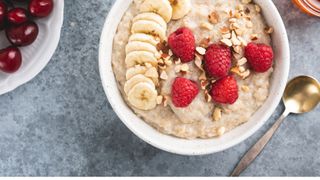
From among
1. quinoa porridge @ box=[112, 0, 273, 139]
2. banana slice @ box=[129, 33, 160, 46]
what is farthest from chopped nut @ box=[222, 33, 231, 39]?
banana slice @ box=[129, 33, 160, 46]

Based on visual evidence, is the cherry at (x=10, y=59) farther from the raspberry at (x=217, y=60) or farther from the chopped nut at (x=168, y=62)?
the raspberry at (x=217, y=60)

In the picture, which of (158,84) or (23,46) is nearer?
(158,84)

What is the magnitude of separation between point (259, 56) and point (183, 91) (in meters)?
0.28

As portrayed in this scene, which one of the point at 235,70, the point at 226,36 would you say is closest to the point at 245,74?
the point at 235,70

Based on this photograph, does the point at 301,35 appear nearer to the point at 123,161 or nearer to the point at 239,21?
the point at 239,21

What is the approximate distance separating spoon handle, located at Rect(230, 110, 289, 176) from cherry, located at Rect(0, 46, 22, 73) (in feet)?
3.03

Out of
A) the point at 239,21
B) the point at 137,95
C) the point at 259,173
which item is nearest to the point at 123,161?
the point at 137,95

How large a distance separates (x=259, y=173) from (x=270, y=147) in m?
0.11

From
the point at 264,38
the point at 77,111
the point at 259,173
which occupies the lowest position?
the point at 259,173

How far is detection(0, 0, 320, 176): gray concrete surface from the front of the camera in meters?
2.00

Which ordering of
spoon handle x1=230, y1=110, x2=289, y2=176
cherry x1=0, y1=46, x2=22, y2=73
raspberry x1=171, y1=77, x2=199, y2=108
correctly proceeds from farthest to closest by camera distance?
spoon handle x1=230, y1=110, x2=289, y2=176, cherry x1=0, y1=46, x2=22, y2=73, raspberry x1=171, y1=77, x2=199, y2=108

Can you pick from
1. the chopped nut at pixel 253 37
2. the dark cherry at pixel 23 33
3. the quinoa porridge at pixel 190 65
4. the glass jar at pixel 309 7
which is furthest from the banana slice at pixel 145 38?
the glass jar at pixel 309 7

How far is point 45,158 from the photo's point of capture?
200cm

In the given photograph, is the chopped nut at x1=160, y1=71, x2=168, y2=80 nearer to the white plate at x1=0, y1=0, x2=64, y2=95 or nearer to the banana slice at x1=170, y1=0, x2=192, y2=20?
the banana slice at x1=170, y1=0, x2=192, y2=20
